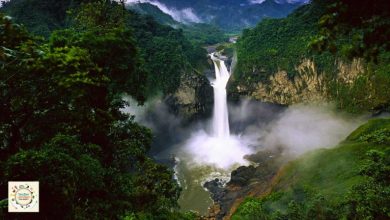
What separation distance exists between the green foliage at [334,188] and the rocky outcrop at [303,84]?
1677 cm

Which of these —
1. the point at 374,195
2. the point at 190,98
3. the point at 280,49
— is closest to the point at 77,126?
the point at 374,195

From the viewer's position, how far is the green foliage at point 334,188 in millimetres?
16061

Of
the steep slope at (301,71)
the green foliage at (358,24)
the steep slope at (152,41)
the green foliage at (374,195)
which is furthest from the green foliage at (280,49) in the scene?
the green foliage at (358,24)

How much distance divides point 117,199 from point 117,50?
6.57 m

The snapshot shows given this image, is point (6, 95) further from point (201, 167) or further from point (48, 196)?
point (201, 167)

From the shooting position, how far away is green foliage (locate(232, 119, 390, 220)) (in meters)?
16.1

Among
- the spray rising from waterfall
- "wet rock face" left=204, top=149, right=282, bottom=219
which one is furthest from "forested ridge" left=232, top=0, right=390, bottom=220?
the spray rising from waterfall

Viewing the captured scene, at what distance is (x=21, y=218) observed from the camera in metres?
9.41

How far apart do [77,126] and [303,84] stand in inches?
1879

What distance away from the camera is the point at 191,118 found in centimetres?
6003

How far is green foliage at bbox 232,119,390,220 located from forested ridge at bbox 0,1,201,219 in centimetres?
625

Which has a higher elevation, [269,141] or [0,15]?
[0,15]

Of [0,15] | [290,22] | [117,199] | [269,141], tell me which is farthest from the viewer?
[290,22]

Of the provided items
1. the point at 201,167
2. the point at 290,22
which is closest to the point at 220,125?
the point at 201,167
